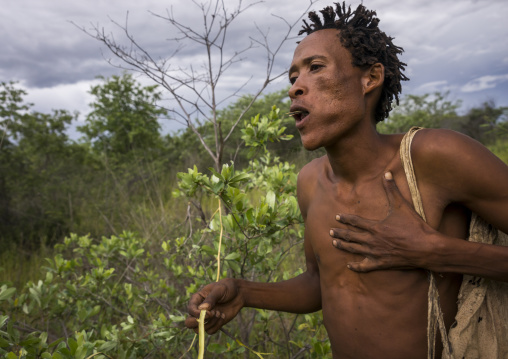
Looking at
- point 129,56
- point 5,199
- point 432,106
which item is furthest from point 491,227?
point 432,106

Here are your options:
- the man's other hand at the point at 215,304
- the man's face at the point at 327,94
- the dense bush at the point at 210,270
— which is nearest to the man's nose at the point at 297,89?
the man's face at the point at 327,94

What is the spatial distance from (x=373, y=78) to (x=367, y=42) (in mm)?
125

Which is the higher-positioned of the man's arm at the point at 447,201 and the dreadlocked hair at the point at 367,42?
the dreadlocked hair at the point at 367,42

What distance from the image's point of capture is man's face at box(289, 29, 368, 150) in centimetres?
141

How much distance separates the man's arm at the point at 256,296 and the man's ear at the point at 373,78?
0.48 m

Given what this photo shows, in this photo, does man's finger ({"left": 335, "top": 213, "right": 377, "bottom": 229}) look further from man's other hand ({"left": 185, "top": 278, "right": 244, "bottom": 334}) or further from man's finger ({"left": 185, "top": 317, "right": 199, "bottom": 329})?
man's finger ({"left": 185, "top": 317, "right": 199, "bottom": 329})

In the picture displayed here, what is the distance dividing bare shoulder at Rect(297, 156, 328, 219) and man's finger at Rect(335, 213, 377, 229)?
0.99 ft

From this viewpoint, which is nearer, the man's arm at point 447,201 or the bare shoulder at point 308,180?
the man's arm at point 447,201

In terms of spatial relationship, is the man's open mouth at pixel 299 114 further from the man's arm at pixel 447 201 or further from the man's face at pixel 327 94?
the man's arm at pixel 447 201

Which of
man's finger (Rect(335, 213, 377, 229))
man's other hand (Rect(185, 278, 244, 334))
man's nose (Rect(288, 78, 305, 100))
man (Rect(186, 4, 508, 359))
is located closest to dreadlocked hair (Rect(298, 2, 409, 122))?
man (Rect(186, 4, 508, 359))

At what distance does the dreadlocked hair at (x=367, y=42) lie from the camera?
57.5 inches

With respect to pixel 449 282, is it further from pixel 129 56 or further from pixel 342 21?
pixel 129 56

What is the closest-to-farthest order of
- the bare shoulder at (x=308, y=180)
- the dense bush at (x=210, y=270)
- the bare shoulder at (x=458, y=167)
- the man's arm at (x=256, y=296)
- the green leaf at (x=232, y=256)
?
1. the bare shoulder at (x=458, y=167)
2. the man's arm at (x=256, y=296)
3. the bare shoulder at (x=308, y=180)
4. the dense bush at (x=210, y=270)
5. the green leaf at (x=232, y=256)

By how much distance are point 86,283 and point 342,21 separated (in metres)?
2.36
